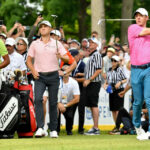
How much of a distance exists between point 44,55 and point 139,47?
1.98 meters

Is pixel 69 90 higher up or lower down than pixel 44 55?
lower down

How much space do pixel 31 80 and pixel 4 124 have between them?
2.62m

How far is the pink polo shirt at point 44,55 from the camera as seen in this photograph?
1305 cm

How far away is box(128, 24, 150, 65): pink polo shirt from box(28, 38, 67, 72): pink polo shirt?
172cm

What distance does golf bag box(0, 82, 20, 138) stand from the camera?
42.7 ft

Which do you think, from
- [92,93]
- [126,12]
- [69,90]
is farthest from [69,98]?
[126,12]

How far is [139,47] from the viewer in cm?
1189

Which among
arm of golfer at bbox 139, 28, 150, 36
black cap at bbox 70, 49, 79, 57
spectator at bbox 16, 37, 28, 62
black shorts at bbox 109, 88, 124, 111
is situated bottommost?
black shorts at bbox 109, 88, 124, 111

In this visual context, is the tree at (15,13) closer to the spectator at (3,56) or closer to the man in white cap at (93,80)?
the man in white cap at (93,80)

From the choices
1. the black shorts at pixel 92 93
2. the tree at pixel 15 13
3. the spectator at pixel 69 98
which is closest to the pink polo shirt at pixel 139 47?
the spectator at pixel 69 98

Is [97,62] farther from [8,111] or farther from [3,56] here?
A: [3,56]

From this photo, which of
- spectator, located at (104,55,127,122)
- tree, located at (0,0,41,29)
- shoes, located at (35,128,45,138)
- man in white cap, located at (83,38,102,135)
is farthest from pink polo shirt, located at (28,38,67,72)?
tree, located at (0,0,41,29)

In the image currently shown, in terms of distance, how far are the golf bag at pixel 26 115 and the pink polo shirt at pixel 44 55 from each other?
0.55 metres

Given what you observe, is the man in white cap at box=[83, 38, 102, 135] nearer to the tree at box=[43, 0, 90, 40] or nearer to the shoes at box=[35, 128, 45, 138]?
the shoes at box=[35, 128, 45, 138]
